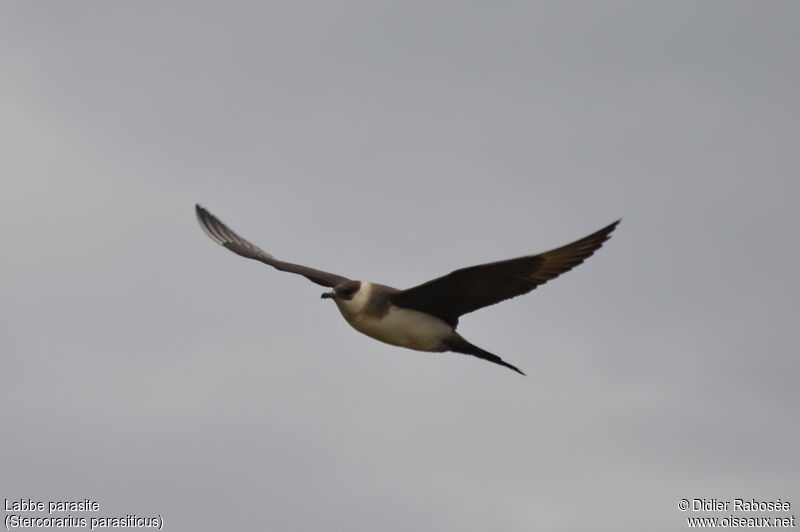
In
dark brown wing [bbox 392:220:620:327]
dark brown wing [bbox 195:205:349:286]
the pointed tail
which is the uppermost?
dark brown wing [bbox 195:205:349:286]

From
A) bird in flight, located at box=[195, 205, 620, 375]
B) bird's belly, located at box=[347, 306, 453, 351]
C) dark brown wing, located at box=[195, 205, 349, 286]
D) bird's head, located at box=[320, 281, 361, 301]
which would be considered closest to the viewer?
bird in flight, located at box=[195, 205, 620, 375]

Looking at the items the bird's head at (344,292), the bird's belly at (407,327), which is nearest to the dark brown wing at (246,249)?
the bird's head at (344,292)

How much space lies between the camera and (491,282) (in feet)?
48.0

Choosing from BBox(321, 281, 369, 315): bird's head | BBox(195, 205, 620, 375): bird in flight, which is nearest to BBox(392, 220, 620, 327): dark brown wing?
BBox(195, 205, 620, 375): bird in flight

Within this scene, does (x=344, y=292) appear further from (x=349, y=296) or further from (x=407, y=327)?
(x=407, y=327)

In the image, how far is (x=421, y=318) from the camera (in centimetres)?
1511

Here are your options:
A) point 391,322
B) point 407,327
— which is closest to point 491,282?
point 407,327

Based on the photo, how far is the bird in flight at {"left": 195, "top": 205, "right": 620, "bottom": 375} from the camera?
14406 mm

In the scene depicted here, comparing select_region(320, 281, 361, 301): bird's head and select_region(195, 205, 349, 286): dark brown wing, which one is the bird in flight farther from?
select_region(195, 205, 349, 286): dark brown wing

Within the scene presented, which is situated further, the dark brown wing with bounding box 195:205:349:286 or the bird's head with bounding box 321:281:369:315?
the dark brown wing with bounding box 195:205:349:286

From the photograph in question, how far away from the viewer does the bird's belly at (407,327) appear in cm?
1505

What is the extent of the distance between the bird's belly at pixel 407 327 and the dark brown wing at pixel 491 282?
3.5 inches

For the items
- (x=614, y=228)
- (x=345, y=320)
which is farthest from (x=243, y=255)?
(x=614, y=228)

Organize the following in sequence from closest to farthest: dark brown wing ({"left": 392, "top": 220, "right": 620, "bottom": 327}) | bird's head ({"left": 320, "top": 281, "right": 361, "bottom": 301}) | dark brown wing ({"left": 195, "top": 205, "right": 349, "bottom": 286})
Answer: dark brown wing ({"left": 392, "top": 220, "right": 620, "bottom": 327}), bird's head ({"left": 320, "top": 281, "right": 361, "bottom": 301}), dark brown wing ({"left": 195, "top": 205, "right": 349, "bottom": 286})
